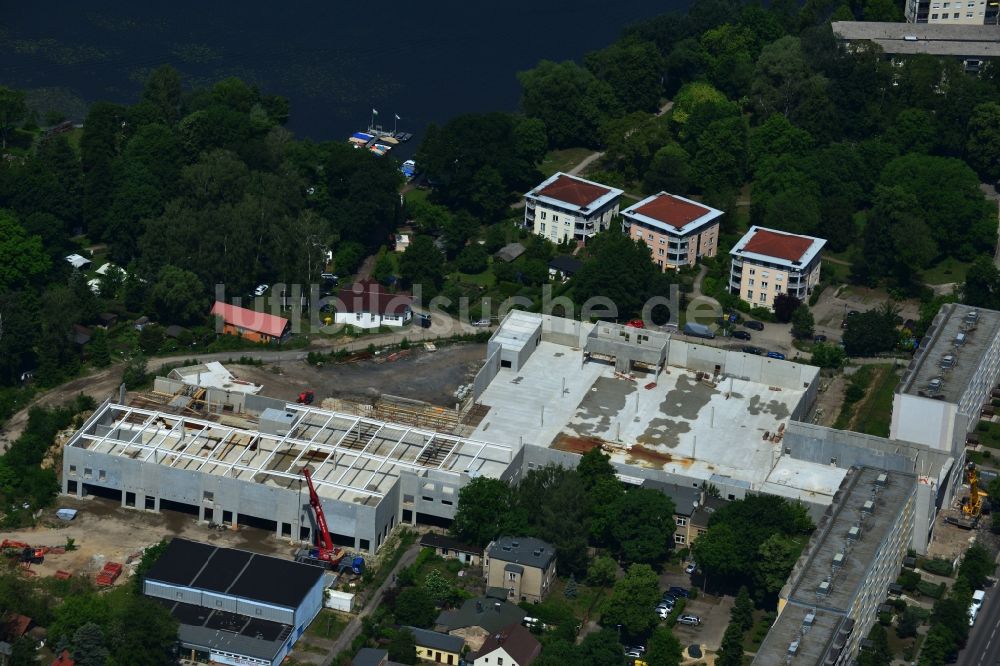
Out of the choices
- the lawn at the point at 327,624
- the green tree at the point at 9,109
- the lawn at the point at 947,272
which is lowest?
the lawn at the point at 327,624

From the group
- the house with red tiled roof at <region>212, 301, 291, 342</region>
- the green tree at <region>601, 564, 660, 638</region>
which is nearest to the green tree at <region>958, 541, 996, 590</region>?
the green tree at <region>601, 564, 660, 638</region>

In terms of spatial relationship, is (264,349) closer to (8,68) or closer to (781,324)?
(781,324)

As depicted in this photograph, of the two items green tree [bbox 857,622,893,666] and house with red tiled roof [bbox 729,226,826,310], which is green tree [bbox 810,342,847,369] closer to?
house with red tiled roof [bbox 729,226,826,310]

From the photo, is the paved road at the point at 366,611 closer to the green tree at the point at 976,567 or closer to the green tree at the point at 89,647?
the green tree at the point at 89,647

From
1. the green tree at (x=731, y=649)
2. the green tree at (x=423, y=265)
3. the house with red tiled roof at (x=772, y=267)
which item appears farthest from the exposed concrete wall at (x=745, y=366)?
the green tree at (x=731, y=649)

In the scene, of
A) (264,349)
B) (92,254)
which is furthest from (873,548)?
(92,254)

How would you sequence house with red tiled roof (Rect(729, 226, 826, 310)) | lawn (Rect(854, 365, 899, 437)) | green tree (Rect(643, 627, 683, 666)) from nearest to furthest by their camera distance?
green tree (Rect(643, 627, 683, 666)) < lawn (Rect(854, 365, 899, 437)) < house with red tiled roof (Rect(729, 226, 826, 310))
